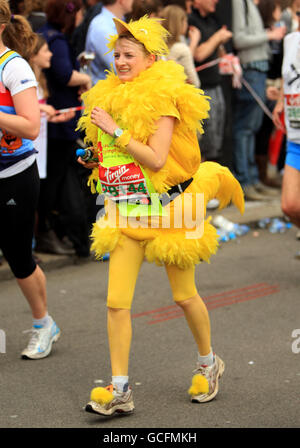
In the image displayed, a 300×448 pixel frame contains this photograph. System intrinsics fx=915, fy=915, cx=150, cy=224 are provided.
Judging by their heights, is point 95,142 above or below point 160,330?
above

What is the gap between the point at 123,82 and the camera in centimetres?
446

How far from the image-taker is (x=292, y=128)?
6555mm

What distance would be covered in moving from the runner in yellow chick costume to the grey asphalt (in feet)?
0.76

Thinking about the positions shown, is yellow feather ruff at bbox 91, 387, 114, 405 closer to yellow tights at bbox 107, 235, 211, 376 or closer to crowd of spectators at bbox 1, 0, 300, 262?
yellow tights at bbox 107, 235, 211, 376

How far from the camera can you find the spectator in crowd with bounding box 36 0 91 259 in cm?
755

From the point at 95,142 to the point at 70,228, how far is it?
3210mm

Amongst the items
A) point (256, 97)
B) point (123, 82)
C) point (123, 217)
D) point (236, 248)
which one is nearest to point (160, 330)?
point (123, 217)

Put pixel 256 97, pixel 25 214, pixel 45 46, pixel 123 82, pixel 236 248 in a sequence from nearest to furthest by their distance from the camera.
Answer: pixel 123 82, pixel 25 214, pixel 45 46, pixel 236 248, pixel 256 97

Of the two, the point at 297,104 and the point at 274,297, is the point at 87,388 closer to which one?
the point at 274,297

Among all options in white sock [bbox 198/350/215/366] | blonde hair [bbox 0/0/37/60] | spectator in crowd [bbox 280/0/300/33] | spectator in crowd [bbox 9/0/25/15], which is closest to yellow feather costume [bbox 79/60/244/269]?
white sock [bbox 198/350/215/366]

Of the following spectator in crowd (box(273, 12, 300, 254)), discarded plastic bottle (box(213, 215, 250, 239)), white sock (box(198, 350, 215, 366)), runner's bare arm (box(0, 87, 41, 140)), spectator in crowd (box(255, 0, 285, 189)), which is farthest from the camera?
spectator in crowd (box(255, 0, 285, 189))

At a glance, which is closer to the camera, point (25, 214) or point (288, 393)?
point (288, 393)

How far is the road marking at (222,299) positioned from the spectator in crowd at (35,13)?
9.16 feet

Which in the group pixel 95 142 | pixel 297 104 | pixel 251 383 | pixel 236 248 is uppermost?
pixel 95 142
